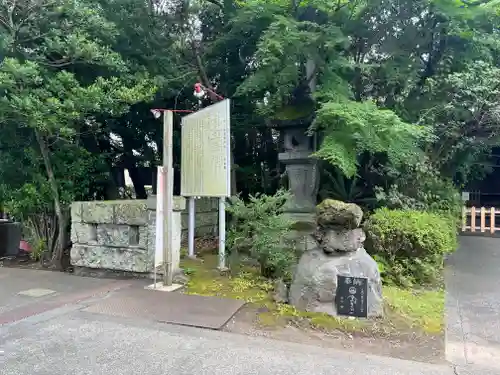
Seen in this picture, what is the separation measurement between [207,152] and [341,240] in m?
Result: 2.64

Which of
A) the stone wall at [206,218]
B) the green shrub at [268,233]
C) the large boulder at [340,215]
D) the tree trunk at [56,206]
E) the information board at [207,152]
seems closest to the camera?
the large boulder at [340,215]

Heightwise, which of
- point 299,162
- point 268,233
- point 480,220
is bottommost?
point 480,220

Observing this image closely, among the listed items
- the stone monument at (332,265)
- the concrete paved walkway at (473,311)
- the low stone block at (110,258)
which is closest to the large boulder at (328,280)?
the stone monument at (332,265)

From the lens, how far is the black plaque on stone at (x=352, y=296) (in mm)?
4457

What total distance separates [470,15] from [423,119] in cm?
200

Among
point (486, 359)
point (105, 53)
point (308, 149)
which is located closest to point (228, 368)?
point (486, 359)

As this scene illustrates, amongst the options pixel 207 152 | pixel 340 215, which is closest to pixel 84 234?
pixel 207 152

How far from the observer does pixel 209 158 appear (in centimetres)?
639

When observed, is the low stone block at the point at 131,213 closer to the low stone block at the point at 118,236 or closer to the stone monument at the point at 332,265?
the low stone block at the point at 118,236

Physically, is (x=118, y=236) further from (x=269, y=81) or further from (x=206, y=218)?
(x=269, y=81)

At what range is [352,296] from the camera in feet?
14.8

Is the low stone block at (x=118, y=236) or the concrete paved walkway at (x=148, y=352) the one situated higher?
the low stone block at (x=118, y=236)

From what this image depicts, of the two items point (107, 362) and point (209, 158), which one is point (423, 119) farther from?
point (107, 362)

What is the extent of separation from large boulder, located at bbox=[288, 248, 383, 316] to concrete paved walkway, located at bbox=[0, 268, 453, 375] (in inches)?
36.3
